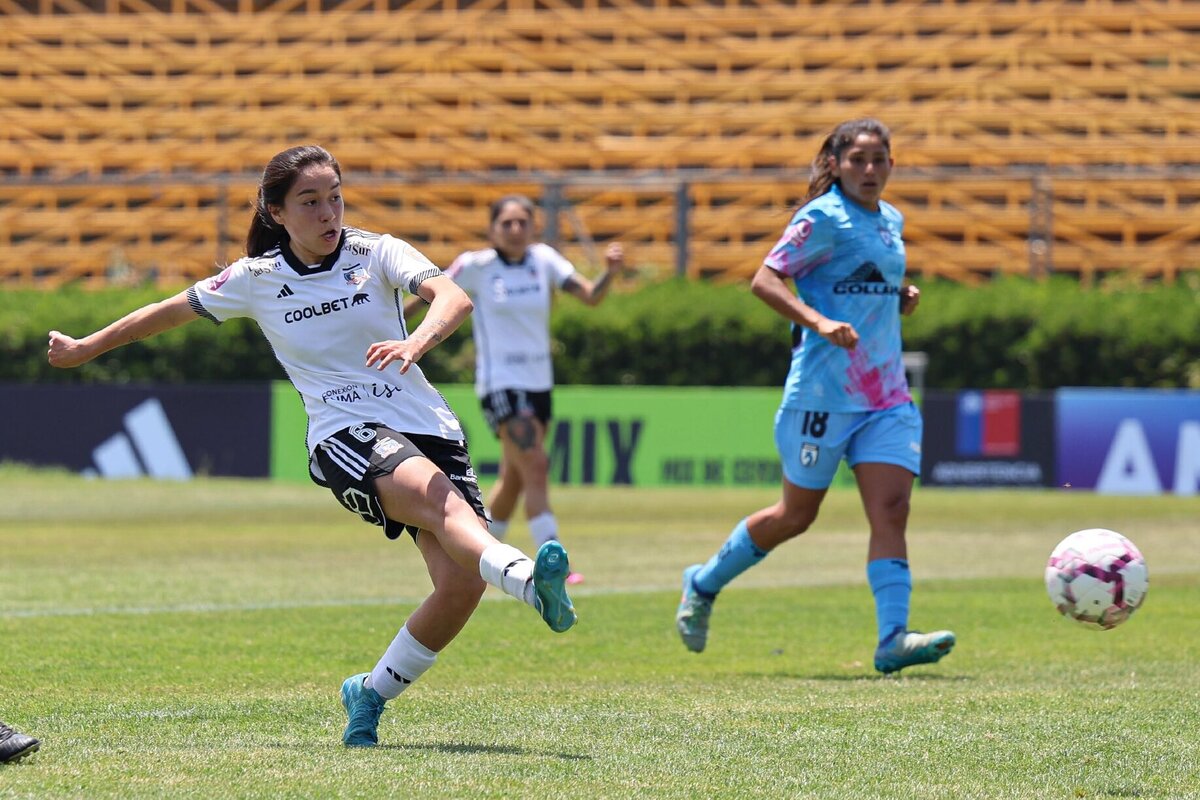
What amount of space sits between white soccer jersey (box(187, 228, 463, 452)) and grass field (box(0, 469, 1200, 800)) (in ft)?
3.37

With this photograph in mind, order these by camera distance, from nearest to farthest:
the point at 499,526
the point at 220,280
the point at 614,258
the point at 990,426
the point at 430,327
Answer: the point at 430,327, the point at 220,280, the point at 614,258, the point at 499,526, the point at 990,426

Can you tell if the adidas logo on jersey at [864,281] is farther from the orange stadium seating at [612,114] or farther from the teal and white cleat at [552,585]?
the orange stadium seating at [612,114]

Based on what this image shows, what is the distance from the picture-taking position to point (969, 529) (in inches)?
604

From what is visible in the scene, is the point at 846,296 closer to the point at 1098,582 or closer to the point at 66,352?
the point at 1098,582

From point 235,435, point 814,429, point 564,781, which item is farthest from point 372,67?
point 564,781

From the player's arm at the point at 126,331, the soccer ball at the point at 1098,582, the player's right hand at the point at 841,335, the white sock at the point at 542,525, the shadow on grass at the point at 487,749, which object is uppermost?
the player's arm at the point at 126,331

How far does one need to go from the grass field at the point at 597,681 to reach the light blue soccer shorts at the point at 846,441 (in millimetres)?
855

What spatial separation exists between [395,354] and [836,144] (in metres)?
3.30

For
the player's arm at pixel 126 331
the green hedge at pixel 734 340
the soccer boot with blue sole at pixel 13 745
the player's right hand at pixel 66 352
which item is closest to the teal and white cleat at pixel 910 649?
the player's arm at pixel 126 331

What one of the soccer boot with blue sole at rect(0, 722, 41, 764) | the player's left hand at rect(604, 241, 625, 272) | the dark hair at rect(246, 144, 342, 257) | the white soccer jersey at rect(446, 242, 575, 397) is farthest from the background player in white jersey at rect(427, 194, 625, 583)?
the soccer boot with blue sole at rect(0, 722, 41, 764)

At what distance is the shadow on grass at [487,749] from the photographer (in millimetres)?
→ 5383

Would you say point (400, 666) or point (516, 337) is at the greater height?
point (516, 337)

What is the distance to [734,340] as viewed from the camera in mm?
22250

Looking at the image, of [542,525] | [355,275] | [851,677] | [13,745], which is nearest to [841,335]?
[851,677]
